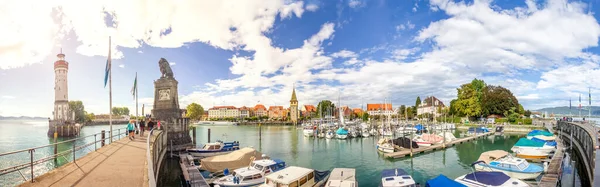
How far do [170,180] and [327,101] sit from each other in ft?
336

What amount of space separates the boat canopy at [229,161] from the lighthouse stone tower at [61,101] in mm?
63938

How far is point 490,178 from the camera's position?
1616 centimetres

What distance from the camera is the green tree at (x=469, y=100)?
77.7 metres

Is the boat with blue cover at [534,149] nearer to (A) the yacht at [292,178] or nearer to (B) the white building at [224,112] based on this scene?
(A) the yacht at [292,178]

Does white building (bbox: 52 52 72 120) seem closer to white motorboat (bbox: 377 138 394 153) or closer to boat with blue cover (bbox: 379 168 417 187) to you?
white motorboat (bbox: 377 138 394 153)

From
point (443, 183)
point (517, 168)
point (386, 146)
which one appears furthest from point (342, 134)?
point (443, 183)

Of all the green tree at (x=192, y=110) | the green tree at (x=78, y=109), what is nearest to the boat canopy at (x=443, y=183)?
the green tree at (x=192, y=110)

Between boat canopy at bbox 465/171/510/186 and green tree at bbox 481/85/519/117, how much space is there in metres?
73.0

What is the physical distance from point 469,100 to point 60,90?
106490mm

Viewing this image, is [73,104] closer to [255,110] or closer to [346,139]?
[255,110]

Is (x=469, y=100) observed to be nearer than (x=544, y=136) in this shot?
No

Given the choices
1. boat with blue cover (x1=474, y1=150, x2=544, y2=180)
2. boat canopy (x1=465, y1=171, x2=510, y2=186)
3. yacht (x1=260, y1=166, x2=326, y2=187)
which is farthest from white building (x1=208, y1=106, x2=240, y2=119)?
boat canopy (x1=465, y1=171, x2=510, y2=186)

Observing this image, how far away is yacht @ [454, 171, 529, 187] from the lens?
1542cm

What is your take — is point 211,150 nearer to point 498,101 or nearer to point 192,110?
point 498,101
